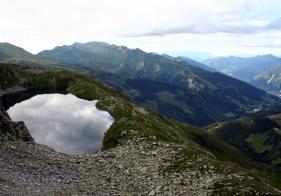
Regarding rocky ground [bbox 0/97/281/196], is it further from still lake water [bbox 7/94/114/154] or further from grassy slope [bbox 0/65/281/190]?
still lake water [bbox 7/94/114/154]

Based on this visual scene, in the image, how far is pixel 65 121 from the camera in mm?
91812

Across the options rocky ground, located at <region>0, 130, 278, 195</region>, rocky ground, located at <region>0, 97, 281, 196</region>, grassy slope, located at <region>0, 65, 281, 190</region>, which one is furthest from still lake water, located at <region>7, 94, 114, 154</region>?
rocky ground, located at <region>0, 130, 278, 195</region>

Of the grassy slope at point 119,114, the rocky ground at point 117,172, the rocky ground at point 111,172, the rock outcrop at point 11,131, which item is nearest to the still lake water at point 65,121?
the grassy slope at point 119,114

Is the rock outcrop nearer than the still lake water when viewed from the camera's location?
Yes

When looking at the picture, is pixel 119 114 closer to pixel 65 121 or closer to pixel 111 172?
pixel 65 121

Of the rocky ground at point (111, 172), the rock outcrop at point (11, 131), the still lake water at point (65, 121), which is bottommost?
the still lake water at point (65, 121)

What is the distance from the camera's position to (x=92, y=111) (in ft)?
332

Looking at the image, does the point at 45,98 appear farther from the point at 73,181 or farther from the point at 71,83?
the point at 73,181

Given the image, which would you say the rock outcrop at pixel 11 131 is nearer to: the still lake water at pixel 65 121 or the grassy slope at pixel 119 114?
the still lake water at pixel 65 121

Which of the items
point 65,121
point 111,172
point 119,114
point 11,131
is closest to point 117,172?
point 111,172

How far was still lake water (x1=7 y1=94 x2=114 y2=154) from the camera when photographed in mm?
74500

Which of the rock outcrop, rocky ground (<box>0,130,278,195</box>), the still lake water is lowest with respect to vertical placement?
the still lake water

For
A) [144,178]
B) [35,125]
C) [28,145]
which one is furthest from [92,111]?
[144,178]

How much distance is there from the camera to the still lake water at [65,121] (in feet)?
244
